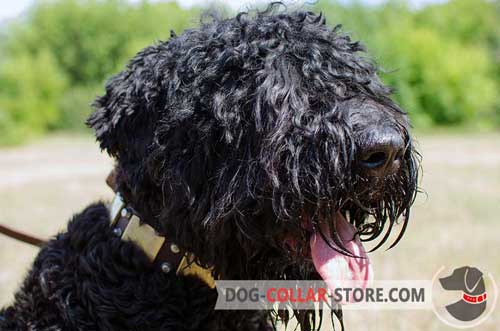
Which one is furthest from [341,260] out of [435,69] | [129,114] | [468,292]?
[435,69]

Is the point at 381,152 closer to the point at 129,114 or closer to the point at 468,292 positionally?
the point at 129,114

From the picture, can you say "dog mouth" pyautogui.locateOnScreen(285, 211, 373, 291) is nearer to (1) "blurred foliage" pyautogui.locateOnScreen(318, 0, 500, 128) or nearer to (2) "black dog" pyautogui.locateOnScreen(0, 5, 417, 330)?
(2) "black dog" pyautogui.locateOnScreen(0, 5, 417, 330)

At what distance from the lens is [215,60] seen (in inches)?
102

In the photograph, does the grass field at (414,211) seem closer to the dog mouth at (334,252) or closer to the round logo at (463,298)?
the round logo at (463,298)

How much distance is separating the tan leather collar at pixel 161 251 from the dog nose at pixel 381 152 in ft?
2.70

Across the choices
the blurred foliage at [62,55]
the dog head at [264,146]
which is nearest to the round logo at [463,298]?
the dog head at [264,146]

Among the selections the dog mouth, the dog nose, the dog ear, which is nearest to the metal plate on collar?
the dog ear

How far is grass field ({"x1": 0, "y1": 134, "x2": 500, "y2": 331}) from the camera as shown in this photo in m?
6.65

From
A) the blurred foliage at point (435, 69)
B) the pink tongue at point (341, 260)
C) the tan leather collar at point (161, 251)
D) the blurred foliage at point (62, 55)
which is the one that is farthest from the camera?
the blurred foliage at point (435, 69)

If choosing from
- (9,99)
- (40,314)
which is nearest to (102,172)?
(40,314)

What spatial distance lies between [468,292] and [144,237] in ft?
7.62

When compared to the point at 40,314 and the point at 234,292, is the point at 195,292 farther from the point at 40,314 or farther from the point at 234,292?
the point at 40,314

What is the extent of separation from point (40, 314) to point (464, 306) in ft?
9.44

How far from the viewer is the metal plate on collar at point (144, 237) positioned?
264 centimetres
